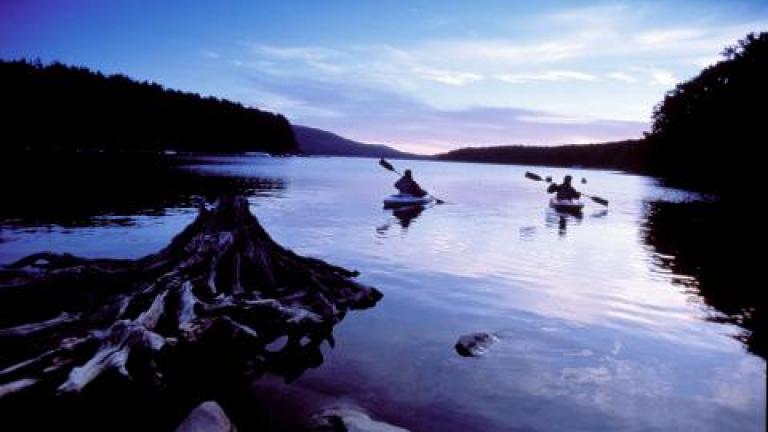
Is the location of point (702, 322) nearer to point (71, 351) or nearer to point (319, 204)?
point (71, 351)

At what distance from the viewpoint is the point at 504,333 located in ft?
35.2

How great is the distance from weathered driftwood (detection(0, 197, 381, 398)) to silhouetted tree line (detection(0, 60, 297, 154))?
89800 millimetres


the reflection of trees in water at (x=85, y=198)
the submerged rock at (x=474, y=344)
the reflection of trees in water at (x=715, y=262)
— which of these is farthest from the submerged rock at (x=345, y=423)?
the reflection of trees in water at (x=85, y=198)

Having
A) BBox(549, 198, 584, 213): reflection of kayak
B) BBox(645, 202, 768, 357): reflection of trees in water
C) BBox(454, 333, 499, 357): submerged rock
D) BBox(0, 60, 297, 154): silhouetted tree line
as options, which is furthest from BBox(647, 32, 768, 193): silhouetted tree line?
BBox(0, 60, 297, 154): silhouetted tree line

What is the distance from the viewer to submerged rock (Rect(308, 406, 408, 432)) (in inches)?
247

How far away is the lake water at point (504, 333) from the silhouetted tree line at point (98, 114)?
76156mm

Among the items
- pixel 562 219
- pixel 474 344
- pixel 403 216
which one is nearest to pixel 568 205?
pixel 562 219

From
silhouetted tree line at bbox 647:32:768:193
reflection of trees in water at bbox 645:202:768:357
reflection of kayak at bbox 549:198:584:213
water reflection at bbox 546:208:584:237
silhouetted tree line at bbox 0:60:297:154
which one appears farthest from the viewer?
silhouetted tree line at bbox 0:60:297:154

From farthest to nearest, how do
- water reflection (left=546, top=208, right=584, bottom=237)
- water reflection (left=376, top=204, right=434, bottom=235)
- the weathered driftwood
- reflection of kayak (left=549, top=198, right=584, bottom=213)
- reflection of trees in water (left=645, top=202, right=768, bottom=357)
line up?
reflection of kayak (left=549, top=198, right=584, bottom=213) → water reflection (left=546, top=208, right=584, bottom=237) → water reflection (left=376, top=204, right=434, bottom=235) → reflection of trees in water (left=645, top=202, right=768, bottom=357) → the weathered driftwood

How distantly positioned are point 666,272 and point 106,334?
17842mm

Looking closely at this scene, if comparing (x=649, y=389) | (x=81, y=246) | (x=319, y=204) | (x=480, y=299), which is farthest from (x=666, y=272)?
(x=319, y=204)

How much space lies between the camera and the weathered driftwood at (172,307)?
596cm

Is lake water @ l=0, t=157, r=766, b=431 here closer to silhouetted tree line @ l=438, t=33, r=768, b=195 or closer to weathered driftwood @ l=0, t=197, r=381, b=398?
weathered driftwood @ l=0, t=197, r=381, b=398

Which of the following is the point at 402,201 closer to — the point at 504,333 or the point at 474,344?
the point at 504,333
